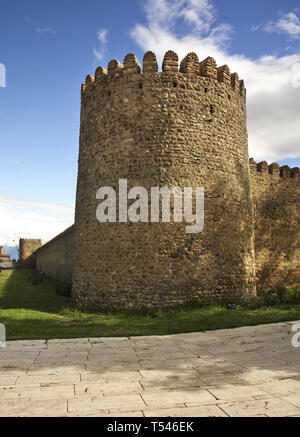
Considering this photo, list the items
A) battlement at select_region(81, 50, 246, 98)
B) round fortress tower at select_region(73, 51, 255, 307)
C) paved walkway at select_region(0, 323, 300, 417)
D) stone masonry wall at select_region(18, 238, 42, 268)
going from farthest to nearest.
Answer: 1. stone masonry wall at select_region(18, 238, 42, 268)
2. battlement at select_region(81, 50, 246, 98)
3. round fortress tower at select_region(73, 51, 255, 307)
4. paved walkway at select_region(0, 323, 300, 417)

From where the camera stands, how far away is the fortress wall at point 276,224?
1391cm

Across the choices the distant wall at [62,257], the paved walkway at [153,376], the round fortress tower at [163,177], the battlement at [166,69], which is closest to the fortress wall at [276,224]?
the round fortress tower at [163,177]

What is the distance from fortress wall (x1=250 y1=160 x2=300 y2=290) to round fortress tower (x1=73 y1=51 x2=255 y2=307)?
8.38 feet

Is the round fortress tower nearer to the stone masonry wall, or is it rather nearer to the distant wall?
the distant wall

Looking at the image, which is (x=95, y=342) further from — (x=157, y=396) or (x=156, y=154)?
(x=156, y=154)

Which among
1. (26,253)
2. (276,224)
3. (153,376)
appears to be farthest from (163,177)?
(26,253)

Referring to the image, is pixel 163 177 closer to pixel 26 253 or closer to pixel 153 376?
pixel 153 376

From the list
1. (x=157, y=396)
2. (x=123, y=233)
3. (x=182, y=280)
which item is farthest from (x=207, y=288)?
(x=157, y=396)

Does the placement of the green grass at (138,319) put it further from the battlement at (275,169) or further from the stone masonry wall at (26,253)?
the stone masonry wall at (26,253)

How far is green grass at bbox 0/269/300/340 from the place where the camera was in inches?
282

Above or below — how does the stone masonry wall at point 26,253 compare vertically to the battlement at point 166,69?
below

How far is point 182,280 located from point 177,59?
692 cm

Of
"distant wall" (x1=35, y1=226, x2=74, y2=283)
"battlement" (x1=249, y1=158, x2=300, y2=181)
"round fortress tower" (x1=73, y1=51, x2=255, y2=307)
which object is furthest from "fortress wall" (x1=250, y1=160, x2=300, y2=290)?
"distant wall" (x1=35, y1=226, x2=74, y2=283)

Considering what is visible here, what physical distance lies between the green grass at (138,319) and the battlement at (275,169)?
5750 millimetres
